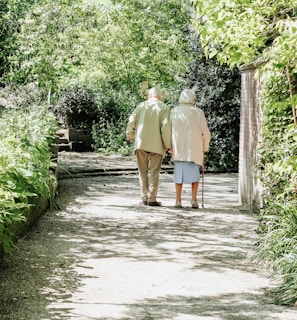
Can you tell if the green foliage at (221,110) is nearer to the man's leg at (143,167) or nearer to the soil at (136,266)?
the soil at (136,266)

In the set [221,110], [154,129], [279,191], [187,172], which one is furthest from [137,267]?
[221,110]

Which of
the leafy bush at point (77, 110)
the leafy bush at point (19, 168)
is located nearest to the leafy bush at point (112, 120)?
the leafy bush at point (77, 110)

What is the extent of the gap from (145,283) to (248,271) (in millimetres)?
1074

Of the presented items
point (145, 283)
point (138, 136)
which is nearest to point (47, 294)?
point (145, 283)

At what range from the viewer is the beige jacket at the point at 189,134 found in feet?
32.7

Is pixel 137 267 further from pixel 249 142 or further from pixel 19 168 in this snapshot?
pixel 249 142

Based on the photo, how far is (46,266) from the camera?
619 cm

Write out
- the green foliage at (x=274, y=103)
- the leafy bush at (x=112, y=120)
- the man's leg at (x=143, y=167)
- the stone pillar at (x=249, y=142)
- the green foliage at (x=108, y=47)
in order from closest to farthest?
the green foliage at (x=274, y=103) < the stone pillar at (x=249, y=142) < the man's leg at (x=143, y=167) < the green foliage at (x=108, y=47) < the leafy bush at (x=112, y=120)

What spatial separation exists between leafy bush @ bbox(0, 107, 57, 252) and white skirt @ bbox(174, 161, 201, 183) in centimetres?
207

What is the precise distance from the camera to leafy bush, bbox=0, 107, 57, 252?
17.6 ft

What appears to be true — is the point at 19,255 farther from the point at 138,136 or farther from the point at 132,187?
the point at 132,187

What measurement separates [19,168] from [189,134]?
406 cm

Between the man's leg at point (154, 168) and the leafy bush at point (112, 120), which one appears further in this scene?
the leafy bush at point (112, 120)

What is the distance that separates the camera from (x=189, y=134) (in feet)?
32.8
